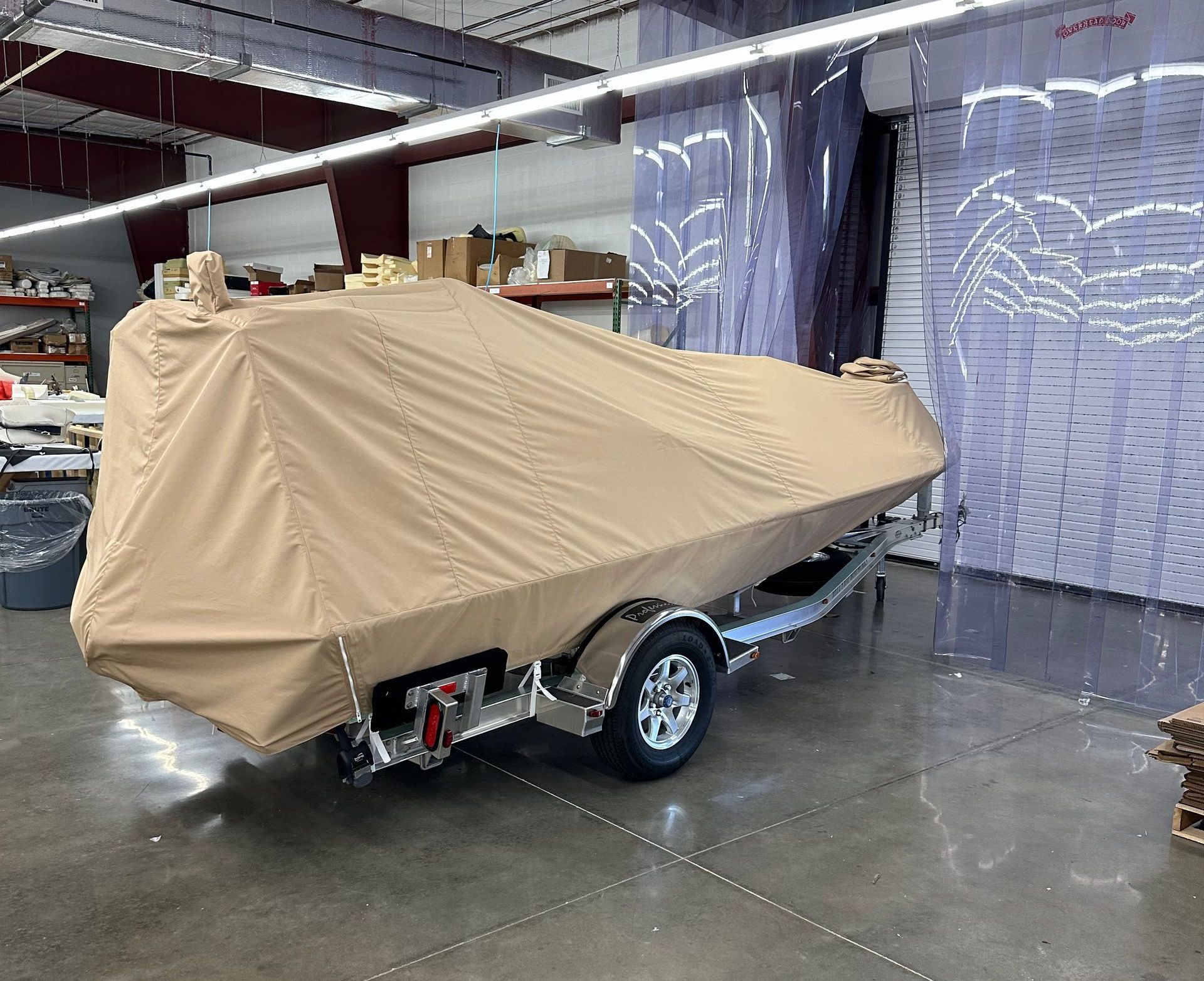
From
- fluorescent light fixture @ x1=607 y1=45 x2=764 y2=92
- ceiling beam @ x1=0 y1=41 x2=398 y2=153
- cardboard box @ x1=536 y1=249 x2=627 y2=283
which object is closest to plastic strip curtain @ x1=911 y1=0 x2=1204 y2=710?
fluorescent light fixture @ x1=607 y1=45 x2=764 y2=92

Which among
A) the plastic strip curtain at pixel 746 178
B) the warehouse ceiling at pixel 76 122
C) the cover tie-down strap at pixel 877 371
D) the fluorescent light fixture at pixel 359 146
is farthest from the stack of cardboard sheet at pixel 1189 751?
the warehouse ceiling at pixel 76 122

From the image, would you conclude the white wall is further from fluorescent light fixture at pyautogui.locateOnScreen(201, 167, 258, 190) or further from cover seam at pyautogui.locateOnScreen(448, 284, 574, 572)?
cover seam at pyautogui.locateOnScreen(448, 284, 574, 572)

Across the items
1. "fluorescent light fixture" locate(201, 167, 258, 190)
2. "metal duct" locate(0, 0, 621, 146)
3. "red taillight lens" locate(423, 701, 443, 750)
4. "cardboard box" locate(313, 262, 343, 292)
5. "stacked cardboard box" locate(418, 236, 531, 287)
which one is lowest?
"red taillight lens" locate(423, 701, 443, 750)

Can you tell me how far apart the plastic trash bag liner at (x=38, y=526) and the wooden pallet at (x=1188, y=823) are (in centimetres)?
656

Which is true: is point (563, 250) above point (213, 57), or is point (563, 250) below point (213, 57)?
below

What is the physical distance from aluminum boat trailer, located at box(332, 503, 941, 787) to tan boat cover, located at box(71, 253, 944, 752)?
0.32ft

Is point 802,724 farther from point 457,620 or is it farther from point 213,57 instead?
point 213,57

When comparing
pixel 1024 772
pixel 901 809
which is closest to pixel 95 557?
pixel 901 809

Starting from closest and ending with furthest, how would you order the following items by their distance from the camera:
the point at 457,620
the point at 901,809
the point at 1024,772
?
the point at 457,620
the point at 901,809
the point at 1024,772

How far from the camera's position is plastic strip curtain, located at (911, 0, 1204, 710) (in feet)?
16.8

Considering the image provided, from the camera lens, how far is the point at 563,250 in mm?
9891

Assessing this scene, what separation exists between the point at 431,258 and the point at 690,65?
19.0ft

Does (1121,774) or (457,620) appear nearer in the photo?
(457,620)

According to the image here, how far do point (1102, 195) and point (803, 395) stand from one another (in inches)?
72.8
